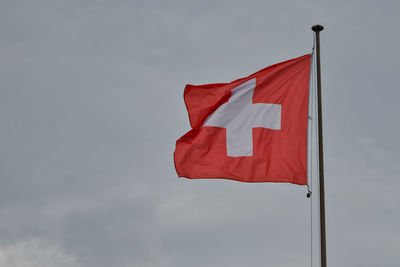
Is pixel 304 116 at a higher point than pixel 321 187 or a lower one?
higher

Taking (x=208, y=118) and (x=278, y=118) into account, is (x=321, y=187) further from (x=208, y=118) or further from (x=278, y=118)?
(x=208, y=118)

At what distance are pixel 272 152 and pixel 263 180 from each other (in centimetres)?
87

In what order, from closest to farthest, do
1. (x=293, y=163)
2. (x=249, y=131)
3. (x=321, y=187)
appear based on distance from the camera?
(x=321, y=187), (x=293, y=163), (x=249, y=131)

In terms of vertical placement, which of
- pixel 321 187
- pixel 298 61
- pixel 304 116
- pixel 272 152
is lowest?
pixel 321 187

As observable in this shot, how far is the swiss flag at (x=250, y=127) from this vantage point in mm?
16984

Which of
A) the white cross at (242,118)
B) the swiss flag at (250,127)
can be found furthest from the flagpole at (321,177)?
the white cross at (242,118)

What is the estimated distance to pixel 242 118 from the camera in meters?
18.1

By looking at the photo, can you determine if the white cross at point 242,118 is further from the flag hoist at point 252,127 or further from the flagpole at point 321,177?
the flagpole at point 321,177

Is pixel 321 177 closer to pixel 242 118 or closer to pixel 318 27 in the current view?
pixel 242 118

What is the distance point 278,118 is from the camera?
689 inches

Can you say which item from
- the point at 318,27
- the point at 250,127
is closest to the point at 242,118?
the point at 250,127

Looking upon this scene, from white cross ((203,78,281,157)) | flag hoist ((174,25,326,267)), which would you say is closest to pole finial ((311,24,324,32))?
flag hoist ((174,25,326,267))

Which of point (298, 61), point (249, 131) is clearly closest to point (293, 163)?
point (249, 131)

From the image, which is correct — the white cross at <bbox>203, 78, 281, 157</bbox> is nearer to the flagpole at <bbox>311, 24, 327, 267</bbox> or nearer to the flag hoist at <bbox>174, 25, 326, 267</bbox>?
the flag hoist at <bbox>174, 25, 326, 267</bbox>
